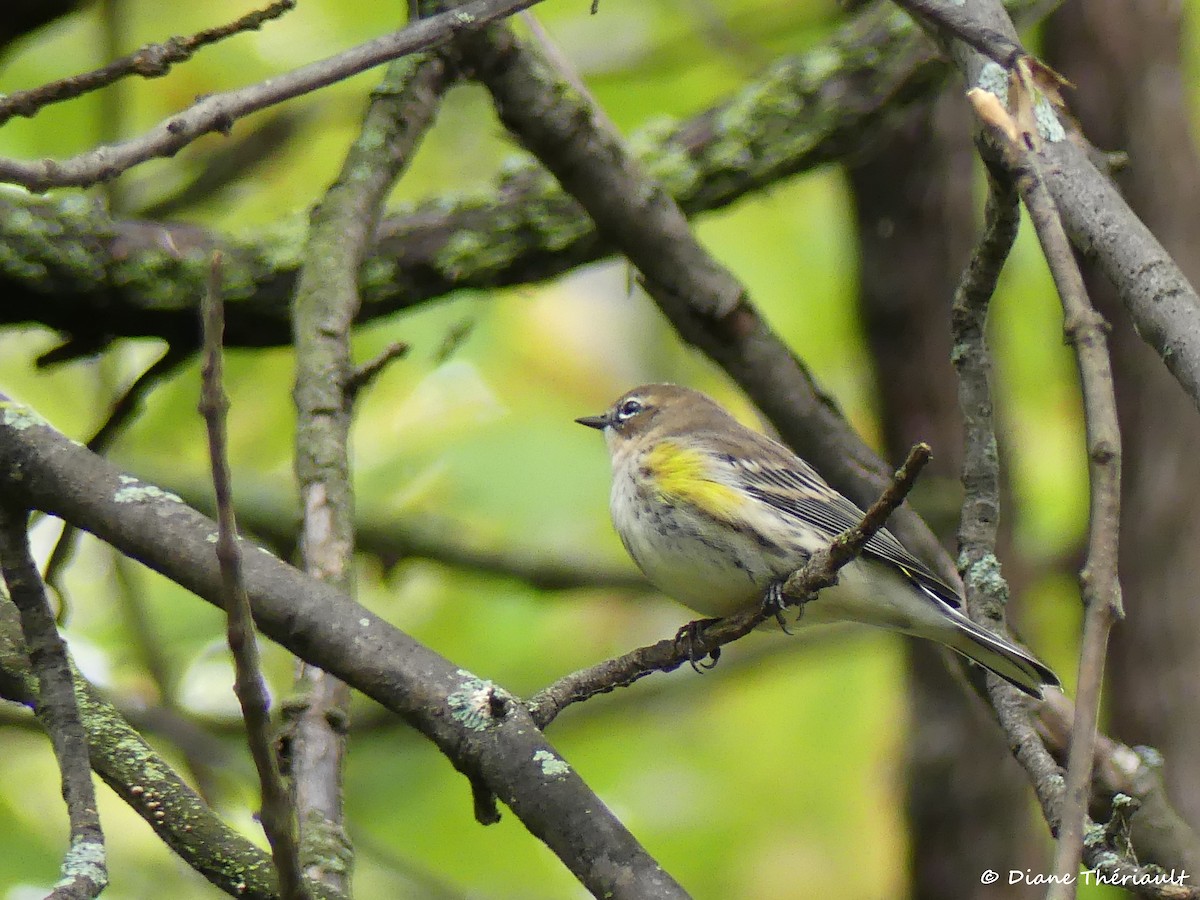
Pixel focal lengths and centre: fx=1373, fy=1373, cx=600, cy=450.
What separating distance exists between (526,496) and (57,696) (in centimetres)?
372

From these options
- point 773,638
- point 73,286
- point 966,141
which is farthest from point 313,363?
point 966,141

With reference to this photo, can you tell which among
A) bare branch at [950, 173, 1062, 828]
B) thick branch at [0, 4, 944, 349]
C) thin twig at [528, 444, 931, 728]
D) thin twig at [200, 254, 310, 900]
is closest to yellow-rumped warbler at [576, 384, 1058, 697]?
bare branch at [950, 173, 1062, 828]

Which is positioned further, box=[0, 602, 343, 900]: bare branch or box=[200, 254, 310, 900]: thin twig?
box=[0, 602, 343, 900]: bare branch

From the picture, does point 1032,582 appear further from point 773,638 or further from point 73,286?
point 73,286

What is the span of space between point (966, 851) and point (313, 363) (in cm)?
369

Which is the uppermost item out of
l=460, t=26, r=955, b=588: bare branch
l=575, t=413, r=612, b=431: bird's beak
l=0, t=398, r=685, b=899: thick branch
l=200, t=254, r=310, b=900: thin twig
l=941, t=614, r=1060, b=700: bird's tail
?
l=575, t=413, r=612, b=431: bird's beak

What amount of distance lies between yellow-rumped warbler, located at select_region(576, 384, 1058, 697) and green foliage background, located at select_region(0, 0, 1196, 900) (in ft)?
4.47

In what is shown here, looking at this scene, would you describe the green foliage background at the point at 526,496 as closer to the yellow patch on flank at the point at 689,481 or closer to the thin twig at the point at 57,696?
the yellow patch on flank at the point at 689,481

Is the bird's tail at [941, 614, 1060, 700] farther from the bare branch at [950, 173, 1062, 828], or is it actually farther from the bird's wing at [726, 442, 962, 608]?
the bird's wing at [726, 442, 962, 608]

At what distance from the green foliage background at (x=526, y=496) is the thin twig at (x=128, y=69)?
2979 millimetres

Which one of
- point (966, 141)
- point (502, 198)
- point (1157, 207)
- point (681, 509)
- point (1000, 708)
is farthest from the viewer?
point (966, 141)

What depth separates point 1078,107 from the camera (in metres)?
6.10

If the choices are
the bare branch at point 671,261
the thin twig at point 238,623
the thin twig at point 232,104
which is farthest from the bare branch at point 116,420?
the thin twig at point 238,623

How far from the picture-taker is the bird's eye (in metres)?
5.28
